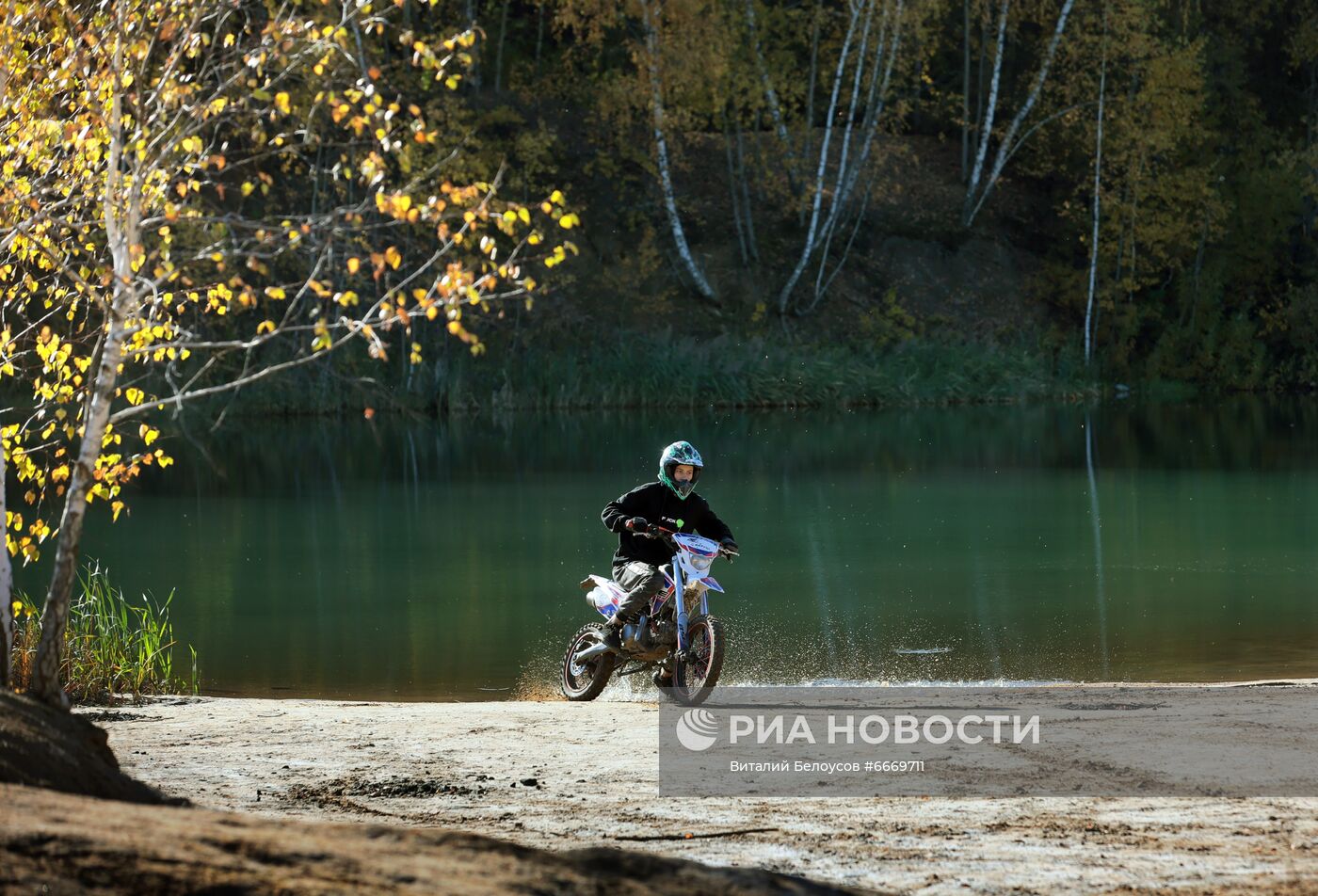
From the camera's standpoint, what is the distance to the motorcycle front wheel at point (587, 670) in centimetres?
1109

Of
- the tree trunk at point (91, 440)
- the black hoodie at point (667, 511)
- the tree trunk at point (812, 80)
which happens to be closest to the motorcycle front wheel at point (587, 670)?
the black hoodie at point (667, 511)

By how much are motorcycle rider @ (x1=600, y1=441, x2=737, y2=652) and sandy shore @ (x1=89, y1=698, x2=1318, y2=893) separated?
1.04 meters

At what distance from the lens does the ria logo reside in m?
8.65

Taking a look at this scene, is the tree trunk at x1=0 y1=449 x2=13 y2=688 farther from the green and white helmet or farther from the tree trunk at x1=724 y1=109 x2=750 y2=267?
the tree trunk at x1=724 y1=109 x2=750 y2=267

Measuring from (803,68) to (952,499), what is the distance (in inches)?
1066

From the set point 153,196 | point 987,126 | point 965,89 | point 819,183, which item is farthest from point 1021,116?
point 153,196

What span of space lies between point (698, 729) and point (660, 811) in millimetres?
2172

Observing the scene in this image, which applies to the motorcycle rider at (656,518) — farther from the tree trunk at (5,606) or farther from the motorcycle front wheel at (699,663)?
the tree trunk at (5,606)

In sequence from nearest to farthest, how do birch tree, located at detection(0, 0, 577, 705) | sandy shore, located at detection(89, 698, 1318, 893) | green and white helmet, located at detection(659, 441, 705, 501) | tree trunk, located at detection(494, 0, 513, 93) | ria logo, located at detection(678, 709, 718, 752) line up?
sandy shore, located at detection(89, 698, 1318, 893), birch tree, located at detection(0, 0, 577, 705), ria logo, located at detection(678, 709, 718, 752), green and white helmet, located at detection(659, 441, 705, 501), tree trunk, located at detection(494, 0, 513, 93)

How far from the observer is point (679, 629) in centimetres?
1032

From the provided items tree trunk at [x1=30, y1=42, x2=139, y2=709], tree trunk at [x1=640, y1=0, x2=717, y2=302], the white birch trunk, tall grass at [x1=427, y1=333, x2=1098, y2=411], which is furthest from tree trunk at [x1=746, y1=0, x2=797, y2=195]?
tree trunk at [x1=30, y1=42, x2=139, y2=709]

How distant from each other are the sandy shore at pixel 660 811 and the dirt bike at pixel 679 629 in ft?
2.39

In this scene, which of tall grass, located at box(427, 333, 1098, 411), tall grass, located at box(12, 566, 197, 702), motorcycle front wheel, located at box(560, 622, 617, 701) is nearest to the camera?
tall grass, located at box(12, 566, 197, 702)

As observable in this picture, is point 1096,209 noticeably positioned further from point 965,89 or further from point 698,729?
point 698,729
